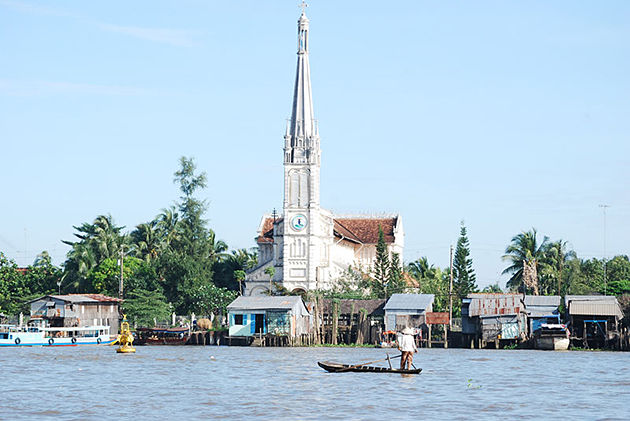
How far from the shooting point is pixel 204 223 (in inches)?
4058

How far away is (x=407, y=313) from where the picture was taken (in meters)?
75.3

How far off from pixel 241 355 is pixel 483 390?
27055 mm

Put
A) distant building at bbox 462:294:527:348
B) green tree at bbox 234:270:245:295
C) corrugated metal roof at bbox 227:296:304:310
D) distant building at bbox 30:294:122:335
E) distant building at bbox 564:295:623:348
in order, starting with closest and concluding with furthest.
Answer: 1. distant building at bbox 564:295:623:348
2. distant building at bbox 462:294:527:348
3. corrugated metal roof at bbox 227:296:304:310
4. distant building at bbox 30:294:122:335
5. green tree at bbox 234:270:245:295

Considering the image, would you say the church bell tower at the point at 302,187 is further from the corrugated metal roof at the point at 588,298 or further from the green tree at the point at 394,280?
the corrugated metal roof at the point at 588,298

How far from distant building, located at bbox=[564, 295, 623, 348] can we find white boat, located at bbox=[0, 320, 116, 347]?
120 ft

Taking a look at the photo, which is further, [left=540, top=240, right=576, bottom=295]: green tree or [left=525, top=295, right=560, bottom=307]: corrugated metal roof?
[left=540, top=240, right=576, bottom=295]: green tree

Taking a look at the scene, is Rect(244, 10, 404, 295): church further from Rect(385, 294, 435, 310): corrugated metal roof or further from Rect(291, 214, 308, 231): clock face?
Rect(385, 294, 435, 310): corrugated metal roof

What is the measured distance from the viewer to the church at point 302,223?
Answer: 311ft

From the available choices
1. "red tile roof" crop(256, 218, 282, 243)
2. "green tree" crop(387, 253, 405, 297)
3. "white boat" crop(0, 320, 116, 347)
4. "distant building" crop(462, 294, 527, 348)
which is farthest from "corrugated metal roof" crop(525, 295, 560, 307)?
"white boat" crop(0, 320, 116, 347)

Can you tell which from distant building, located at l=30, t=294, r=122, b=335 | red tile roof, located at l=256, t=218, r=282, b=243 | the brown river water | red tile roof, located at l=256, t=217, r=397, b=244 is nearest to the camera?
the brown river water

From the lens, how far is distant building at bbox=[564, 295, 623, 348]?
220 ft

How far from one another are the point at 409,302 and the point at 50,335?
2888cm

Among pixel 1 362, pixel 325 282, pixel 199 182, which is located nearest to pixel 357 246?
pixel 325 282

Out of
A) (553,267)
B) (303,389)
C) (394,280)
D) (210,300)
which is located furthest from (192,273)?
(303,389)
